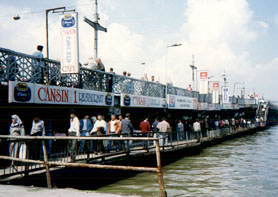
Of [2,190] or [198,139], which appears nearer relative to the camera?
[2,190]

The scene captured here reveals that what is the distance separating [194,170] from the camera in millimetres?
18047

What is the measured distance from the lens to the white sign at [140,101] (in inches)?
857

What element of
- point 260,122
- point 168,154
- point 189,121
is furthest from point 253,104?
point 168,154

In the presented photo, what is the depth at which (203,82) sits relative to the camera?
38.7 meters

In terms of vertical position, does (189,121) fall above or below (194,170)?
above

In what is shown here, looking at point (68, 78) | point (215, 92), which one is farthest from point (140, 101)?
point (215, 92)

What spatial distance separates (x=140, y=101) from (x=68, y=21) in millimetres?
9578

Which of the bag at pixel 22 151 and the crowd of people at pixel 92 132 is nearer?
the bag at pixel 22 151

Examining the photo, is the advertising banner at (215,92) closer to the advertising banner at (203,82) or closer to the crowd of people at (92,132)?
the advertising banner at (203,82)

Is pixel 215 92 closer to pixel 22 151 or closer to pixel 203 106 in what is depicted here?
pixel 203 106

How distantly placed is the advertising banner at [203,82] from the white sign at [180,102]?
1884 mm

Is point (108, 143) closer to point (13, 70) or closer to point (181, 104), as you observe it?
point (13, 70)

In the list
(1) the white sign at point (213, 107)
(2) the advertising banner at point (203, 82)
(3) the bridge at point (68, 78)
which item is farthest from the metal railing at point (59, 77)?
(1) the white sign at point (213, 107)

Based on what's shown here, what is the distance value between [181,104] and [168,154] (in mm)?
11946
